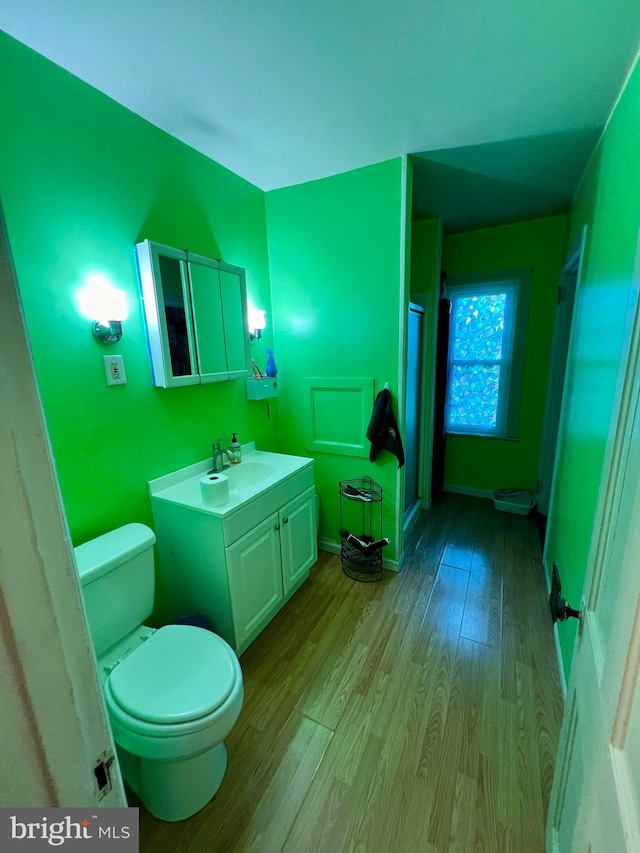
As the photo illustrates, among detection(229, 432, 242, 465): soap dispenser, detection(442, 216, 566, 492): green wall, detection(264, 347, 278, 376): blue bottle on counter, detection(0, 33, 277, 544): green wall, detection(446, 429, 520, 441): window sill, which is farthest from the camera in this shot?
detection(446, 429, 520, 441): window sill

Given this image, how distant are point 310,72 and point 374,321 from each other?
1.12 meters

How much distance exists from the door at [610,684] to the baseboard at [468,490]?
2.65 m

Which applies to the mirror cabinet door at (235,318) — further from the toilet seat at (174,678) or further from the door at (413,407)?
the toilet seat at (174,678)

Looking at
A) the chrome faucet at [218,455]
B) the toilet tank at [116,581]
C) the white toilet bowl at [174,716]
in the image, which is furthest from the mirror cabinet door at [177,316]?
the white toilet bowl at [174,716]

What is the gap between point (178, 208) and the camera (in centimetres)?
171

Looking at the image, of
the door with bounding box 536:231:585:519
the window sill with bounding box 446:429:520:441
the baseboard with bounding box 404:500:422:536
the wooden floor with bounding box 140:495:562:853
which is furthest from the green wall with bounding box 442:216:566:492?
the wooden floor with bounding box 140:495:562:853

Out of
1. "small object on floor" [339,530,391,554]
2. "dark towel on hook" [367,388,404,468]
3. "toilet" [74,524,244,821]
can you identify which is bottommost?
"small object on floor" [339,530,391,554]

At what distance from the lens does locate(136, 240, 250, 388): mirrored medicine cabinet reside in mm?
1568

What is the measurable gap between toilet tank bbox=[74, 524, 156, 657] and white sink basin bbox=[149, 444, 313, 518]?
0.24 m

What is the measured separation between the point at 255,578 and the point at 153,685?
24.9 inches

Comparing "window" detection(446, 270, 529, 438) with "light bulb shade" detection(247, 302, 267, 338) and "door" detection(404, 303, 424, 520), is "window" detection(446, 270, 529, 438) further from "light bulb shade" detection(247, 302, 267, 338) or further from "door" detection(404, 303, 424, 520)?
"light bulb shade" detection(247, 302, 267, 338)

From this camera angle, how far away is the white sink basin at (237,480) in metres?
1.60

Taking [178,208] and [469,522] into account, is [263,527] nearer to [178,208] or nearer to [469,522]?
[178,208]

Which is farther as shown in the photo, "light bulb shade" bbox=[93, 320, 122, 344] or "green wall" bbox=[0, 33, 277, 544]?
"light bulb shade" bbox=[93, 320, 122, 344]
